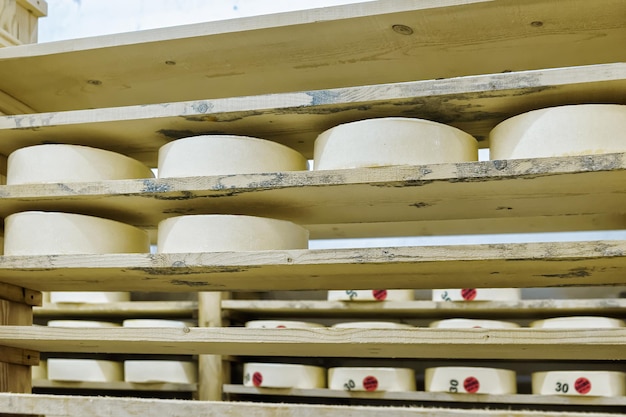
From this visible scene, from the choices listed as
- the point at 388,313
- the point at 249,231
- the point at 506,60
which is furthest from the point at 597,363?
the point at 249,231

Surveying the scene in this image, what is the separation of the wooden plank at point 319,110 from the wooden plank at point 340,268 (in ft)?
0.89

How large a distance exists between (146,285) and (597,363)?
2352 mm

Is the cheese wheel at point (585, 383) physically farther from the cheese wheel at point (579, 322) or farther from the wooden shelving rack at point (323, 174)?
the wooden shelving rack at point (323, 174)

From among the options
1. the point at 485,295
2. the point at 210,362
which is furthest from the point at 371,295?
the point at 210,362

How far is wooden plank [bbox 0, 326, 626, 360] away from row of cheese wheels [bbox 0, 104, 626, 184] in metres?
0.30

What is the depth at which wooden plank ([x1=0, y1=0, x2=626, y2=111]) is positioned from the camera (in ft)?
5.02

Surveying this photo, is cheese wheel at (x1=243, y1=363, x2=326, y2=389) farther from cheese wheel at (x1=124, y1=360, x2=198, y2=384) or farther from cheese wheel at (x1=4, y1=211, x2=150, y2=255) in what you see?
cheese wheel at (x1=4, y1=211, x2=150, y2=255)

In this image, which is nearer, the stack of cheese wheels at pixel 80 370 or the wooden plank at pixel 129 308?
the stack of cheese wheels at pixel 80 370

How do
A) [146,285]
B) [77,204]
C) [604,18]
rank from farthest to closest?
[146,285]
[77,204]
[604,18]

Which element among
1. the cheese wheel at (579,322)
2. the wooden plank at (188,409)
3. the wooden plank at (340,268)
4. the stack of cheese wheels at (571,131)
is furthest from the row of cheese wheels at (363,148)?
the cheese wheel at (579,322)

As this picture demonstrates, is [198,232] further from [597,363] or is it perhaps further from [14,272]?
[597,363]

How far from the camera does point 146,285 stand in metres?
1.76

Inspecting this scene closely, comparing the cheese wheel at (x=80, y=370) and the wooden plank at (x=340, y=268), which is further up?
the wooden plank at (x=340, y=268)

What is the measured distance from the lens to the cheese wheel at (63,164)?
5.31 ft
